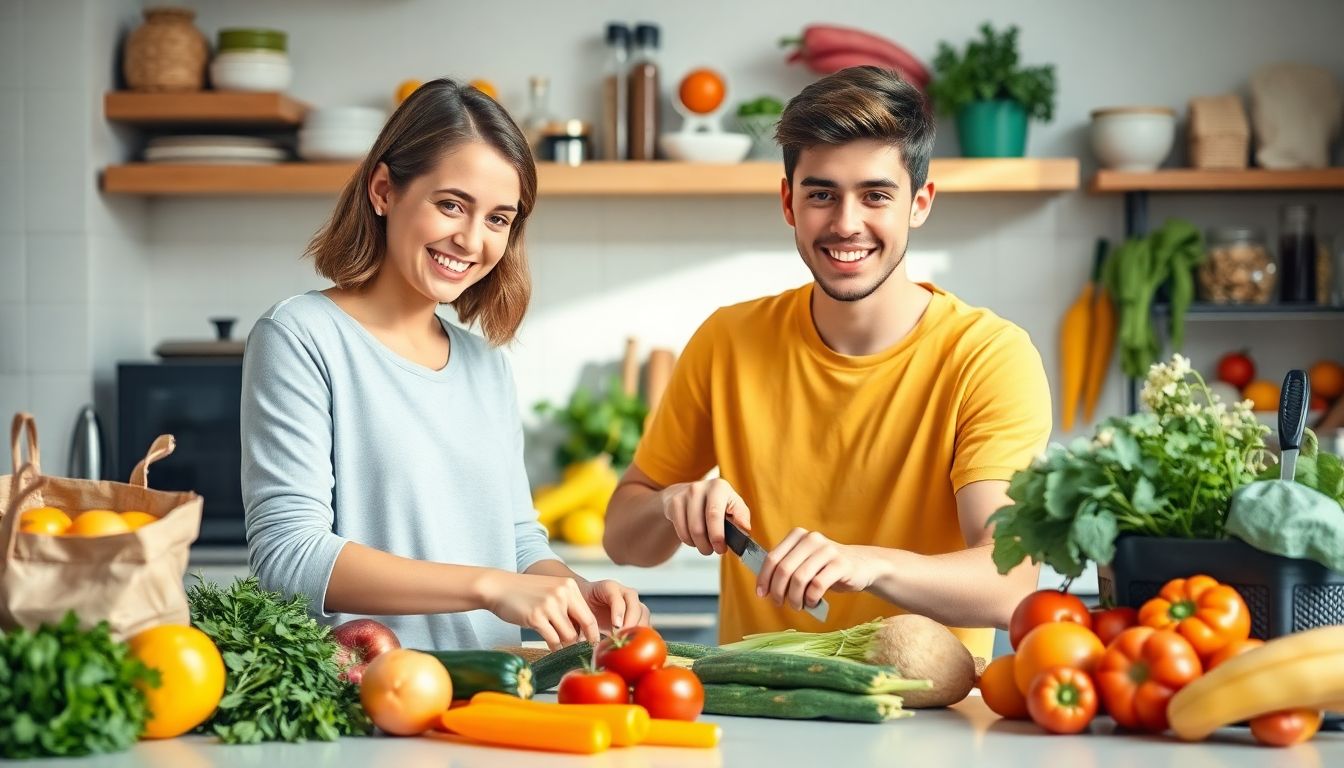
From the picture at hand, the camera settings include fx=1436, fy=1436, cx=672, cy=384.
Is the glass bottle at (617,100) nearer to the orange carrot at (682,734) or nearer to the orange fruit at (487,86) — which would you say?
the orange fruit at (487,86)

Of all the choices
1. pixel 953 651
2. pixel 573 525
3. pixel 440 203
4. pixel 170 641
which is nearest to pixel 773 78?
pixel 573 525

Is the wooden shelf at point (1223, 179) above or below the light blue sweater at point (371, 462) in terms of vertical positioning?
above

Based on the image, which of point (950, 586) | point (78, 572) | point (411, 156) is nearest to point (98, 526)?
point (78, 572)

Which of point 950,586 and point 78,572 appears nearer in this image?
point 78,572

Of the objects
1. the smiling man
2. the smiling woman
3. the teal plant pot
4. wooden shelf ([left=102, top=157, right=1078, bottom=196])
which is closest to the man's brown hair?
the smiling man

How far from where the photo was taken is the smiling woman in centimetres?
161

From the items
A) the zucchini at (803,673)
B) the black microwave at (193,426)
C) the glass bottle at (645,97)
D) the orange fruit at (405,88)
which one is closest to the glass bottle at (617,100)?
the glass bottle at (645,97)

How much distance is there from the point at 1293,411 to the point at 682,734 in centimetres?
66

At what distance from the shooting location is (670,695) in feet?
4.42

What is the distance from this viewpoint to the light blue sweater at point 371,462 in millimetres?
1651

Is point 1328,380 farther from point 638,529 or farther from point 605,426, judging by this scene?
point 638,529

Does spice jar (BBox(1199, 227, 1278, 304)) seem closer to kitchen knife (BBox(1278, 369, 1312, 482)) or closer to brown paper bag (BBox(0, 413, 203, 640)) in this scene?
kitchen knife (BBox(1278, 369, 1312, 482))

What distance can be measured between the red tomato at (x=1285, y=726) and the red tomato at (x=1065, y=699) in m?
0.14

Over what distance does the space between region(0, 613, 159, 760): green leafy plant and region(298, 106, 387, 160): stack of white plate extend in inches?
100
